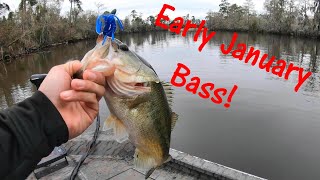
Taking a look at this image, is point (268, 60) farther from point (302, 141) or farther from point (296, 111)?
point (302, 141)

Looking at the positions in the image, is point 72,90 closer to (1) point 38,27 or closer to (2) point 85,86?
(2) point 85,86

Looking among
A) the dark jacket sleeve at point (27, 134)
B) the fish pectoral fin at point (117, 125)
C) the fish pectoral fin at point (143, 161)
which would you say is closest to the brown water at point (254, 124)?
the fish pectoral fin at point (143, 161)

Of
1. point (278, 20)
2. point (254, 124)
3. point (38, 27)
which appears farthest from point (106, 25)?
point (278, 20)

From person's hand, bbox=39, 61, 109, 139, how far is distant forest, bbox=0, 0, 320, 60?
26535 mm

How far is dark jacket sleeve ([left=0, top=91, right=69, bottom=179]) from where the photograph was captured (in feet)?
4.13

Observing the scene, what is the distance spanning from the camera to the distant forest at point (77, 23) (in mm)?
29188

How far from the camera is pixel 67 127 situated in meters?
1.42

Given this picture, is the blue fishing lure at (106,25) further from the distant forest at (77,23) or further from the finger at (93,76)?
the distant forest at (77,23)

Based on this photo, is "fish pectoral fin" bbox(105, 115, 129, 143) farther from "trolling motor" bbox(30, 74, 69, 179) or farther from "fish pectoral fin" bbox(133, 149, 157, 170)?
"trolling motor" bbox(30, 74, 69, 179)

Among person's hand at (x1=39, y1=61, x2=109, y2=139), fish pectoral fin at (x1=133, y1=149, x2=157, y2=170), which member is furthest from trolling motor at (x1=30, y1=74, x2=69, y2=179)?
person's hand at (x1=39, y1=61, x2=109, y2=139)

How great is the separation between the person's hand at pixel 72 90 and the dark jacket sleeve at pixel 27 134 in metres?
0.07

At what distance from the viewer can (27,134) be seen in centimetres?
128

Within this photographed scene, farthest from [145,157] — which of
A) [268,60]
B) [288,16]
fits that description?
[288,16]

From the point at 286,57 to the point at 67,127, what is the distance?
27.9 m
